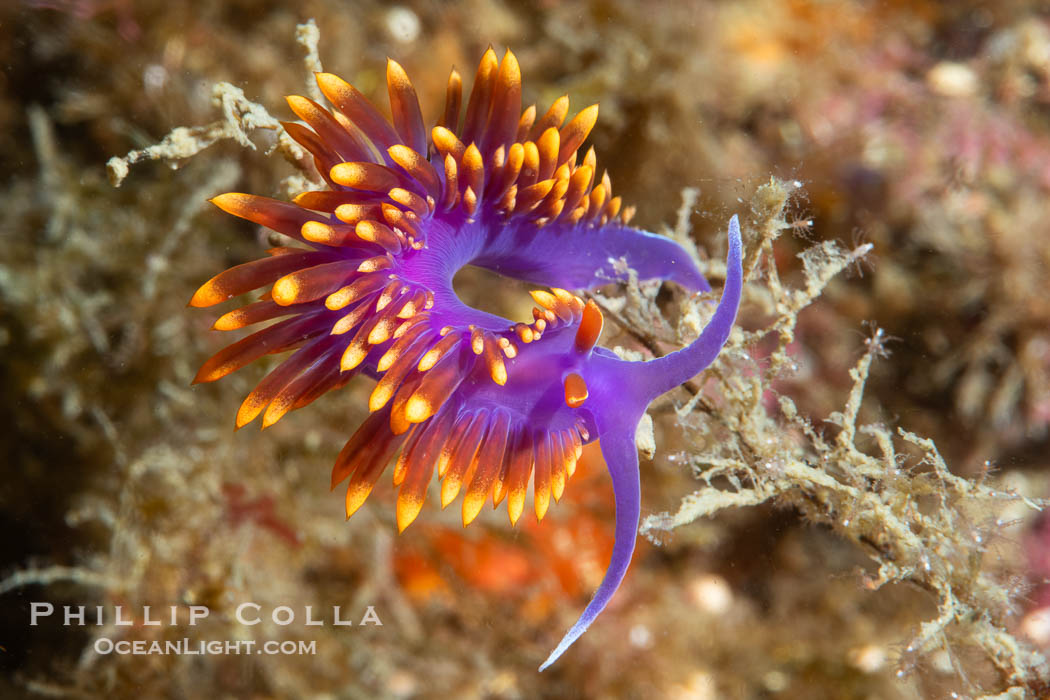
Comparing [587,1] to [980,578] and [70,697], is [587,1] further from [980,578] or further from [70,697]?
[70,697]

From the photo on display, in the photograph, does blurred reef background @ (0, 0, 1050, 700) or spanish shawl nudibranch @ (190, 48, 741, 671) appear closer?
spanish shawl nudibranch @ (190, 48, 741, 671)

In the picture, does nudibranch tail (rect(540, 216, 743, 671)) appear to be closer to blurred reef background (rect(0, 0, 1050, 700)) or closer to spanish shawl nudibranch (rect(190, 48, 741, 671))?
spanish shawl nudibranch (rect(190, 48, 741, 671))

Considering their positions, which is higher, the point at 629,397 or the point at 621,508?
the point at 629,397

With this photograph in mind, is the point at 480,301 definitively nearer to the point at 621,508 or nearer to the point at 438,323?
the point at 438,323

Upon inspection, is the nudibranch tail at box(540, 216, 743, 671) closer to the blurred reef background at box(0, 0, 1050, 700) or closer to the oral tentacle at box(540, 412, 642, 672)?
the oral tentacle at box(540, 412, 642, 672)

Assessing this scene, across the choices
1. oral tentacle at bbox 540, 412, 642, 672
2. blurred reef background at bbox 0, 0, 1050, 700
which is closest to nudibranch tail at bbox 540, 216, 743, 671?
oral tentacle at bbox 540, 412, 642, 672

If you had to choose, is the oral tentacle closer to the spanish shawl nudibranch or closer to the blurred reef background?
the spanish shawl nudibranch

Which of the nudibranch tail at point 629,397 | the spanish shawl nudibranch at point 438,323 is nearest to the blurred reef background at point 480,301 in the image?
the spanish shawl nudibranch at point 438,323

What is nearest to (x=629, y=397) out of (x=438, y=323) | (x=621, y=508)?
(x=621, y=508)

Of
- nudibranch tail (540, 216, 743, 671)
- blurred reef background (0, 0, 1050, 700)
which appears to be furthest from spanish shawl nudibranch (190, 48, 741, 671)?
blurred reef background (0, 0, 1050, 700)
